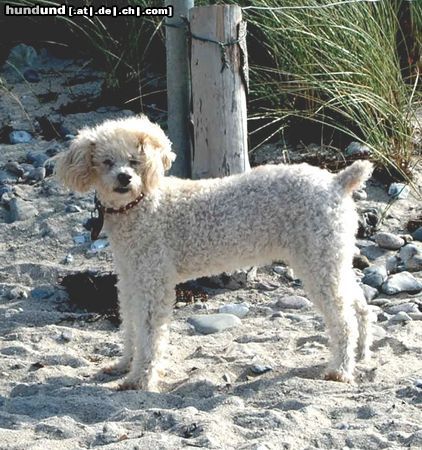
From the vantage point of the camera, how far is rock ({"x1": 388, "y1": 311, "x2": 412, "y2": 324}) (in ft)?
19.6

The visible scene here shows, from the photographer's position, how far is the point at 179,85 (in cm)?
698

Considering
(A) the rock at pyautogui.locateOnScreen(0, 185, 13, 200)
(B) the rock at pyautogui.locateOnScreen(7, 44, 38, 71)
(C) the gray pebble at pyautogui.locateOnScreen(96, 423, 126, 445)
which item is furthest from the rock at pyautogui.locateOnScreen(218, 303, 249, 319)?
(B) the rock at pyautogui.locateOnScreen(7, 44, 38, 71)

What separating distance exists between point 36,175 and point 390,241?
2906mm

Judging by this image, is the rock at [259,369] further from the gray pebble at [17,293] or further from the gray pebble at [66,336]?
the gray pebble at [17,293]

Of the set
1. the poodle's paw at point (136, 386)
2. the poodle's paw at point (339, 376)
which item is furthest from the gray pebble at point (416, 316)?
the poodle's paw at point (136, 386)

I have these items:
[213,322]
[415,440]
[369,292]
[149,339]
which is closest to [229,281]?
[213,322]

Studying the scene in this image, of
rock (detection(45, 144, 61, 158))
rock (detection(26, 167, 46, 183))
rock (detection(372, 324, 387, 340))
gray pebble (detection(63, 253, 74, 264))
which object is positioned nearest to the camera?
rock (detection(372, 324, 387, 340))

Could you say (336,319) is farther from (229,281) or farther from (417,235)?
(417,235)

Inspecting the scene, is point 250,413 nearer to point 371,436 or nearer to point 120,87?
point 371,436

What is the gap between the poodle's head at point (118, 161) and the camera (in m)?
5.19

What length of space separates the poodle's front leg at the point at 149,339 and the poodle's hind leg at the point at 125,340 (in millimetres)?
187

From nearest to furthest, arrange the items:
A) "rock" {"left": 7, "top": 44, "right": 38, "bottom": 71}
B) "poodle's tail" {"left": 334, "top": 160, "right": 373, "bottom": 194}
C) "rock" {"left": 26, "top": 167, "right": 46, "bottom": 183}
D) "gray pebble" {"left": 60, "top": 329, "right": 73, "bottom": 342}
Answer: "poodle's tail" {"left": 334, "top": 160, "right": 373, "bottom": 194} < "gray pebble" {"left": 60, "top": 329, "right": 73, "bottom": 342} < "rock" {"left": 26, "top": 167, "right": 46, "bottom": 183} < "rock" {"left": 7, "top": 44, "right": 38, "bottom": 71}

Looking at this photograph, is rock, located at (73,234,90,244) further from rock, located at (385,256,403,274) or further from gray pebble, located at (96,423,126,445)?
gray pebble, located at (96,423,126,445)

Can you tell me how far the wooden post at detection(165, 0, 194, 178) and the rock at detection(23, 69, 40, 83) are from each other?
3.16 metres
